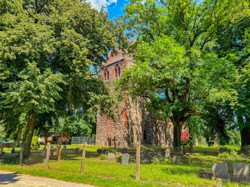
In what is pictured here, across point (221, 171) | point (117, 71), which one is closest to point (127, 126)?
point (117, 71)

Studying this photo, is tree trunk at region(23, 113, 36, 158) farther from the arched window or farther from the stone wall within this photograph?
the arched window

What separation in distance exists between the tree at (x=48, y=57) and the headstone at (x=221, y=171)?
946cm

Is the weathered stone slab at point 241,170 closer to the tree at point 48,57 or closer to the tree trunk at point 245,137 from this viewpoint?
the tree at point 48,57

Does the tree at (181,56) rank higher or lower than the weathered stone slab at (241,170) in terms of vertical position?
higher

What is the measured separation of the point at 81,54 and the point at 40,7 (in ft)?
25.1

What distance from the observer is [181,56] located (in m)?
12.9

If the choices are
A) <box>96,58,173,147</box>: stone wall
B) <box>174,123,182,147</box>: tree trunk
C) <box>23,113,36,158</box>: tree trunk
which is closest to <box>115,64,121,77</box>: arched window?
<box>96,58,173,147</box>: stone wall

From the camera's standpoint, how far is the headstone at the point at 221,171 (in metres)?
8.21

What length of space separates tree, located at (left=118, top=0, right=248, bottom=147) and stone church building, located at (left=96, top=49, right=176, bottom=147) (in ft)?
29.9

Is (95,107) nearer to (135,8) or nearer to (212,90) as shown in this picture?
(212,90)

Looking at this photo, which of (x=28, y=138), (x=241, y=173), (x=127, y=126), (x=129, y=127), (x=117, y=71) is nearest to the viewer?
(x=241, y=173)

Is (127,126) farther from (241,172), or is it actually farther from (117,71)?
(241,172)

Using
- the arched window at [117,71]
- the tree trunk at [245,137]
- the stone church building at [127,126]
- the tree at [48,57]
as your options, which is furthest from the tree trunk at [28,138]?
the tree trunk at [245,137]

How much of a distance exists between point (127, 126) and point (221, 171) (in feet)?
68.3
